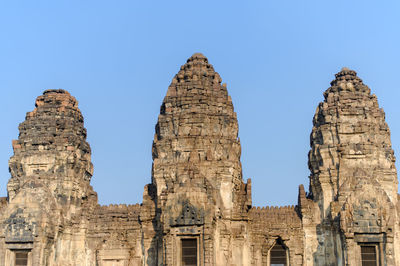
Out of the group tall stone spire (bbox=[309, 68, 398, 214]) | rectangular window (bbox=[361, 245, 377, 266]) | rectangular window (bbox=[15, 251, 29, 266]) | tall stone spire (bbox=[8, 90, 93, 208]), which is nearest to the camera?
rectangular window (bbox=[361, 245, 377, 266])

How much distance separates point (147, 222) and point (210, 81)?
33.1 feet

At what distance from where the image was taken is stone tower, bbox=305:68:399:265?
105 ft

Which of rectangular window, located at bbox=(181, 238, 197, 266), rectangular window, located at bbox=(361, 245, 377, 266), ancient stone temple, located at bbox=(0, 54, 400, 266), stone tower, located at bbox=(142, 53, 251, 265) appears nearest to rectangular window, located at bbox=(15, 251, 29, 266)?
ancient stone temple, located at bbox=(0, 54, 400, 266)

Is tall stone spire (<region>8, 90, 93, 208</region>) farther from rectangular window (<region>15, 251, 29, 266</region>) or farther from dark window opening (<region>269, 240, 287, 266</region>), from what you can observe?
dark window opening (<region>269, 240, 287, 266</region>)

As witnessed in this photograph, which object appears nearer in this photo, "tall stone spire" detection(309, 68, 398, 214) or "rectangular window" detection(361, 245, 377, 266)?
"rectangular window" detection(361, 245, 377, 266)

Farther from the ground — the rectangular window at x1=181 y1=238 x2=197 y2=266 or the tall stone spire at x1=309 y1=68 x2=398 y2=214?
the tall stone spire at x1=309 y1=68 x2=398 y2=214

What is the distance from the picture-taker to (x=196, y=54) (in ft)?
130

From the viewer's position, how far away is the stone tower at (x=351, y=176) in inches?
1255

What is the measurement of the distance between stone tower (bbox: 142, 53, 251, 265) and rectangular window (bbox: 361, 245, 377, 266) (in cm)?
684

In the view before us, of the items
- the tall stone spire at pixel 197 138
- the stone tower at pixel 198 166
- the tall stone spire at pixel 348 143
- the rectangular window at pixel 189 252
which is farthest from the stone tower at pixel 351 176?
the rectangular window at pixel 189 252

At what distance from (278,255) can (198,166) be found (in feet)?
23.3

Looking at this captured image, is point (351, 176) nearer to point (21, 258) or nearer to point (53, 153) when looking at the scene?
point (53, 153)

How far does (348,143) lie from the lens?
3525 centimetres

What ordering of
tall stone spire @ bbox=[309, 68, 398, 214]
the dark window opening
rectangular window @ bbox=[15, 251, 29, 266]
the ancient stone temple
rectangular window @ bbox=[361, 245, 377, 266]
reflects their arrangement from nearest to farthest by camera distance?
rectangular window @ bbox=[361, 245, 377, 266], the ancient stone temple, tall stone spire @ bbox=[309, 68, 398, 214], rectangular window @ bbox=[15, 251, 29, 266], the dark window opening
